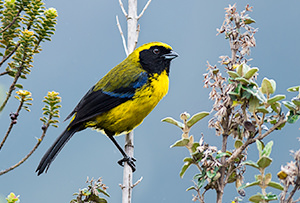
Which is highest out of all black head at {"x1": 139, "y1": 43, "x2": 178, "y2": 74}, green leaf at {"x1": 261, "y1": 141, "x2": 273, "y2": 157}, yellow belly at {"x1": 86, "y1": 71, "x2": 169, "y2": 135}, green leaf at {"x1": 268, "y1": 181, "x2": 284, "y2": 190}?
black head at {"x1": 139, "y1": 43, "x2": 178, "y2": 74}

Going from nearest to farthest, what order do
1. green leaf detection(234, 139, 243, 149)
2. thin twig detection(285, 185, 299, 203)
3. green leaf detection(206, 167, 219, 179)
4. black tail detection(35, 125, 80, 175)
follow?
thin twig detection(285, 185, 299, 203) < green leaf detection(206, 167, 219, 179) < green leaf detection(234, 139, 243, 149) < black tail detection(35, 125, 80, 175)

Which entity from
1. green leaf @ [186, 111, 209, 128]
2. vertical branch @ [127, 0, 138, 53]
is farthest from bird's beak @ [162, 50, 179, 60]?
green leaf @ [186, 111, 209, 128]

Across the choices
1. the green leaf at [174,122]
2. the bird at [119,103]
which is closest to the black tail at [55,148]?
the bird at [119,103]

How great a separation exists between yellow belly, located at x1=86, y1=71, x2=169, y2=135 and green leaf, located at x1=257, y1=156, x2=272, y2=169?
5.48 feet

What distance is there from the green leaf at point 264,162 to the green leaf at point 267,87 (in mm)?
338

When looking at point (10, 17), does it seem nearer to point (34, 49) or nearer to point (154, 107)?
point (34, 49)

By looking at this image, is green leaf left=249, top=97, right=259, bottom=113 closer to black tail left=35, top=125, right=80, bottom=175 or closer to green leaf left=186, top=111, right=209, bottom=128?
green leaf left=186, top=111, right=209, bottom=128

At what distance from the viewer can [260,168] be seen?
6.02ft

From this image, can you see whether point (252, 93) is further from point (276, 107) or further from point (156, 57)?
point (156, 57)

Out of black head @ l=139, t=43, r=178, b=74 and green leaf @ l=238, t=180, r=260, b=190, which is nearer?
green leaf @ l=238, t=180, r=260, b=190

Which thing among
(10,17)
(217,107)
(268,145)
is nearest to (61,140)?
(10,17)

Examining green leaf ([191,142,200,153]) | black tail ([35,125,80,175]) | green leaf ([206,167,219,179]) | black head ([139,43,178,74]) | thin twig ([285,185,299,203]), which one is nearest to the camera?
thin twig ([285,185,299,203])

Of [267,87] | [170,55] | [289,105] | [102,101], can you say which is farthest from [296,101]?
[170,55]

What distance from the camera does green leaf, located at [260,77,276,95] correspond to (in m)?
1.89
